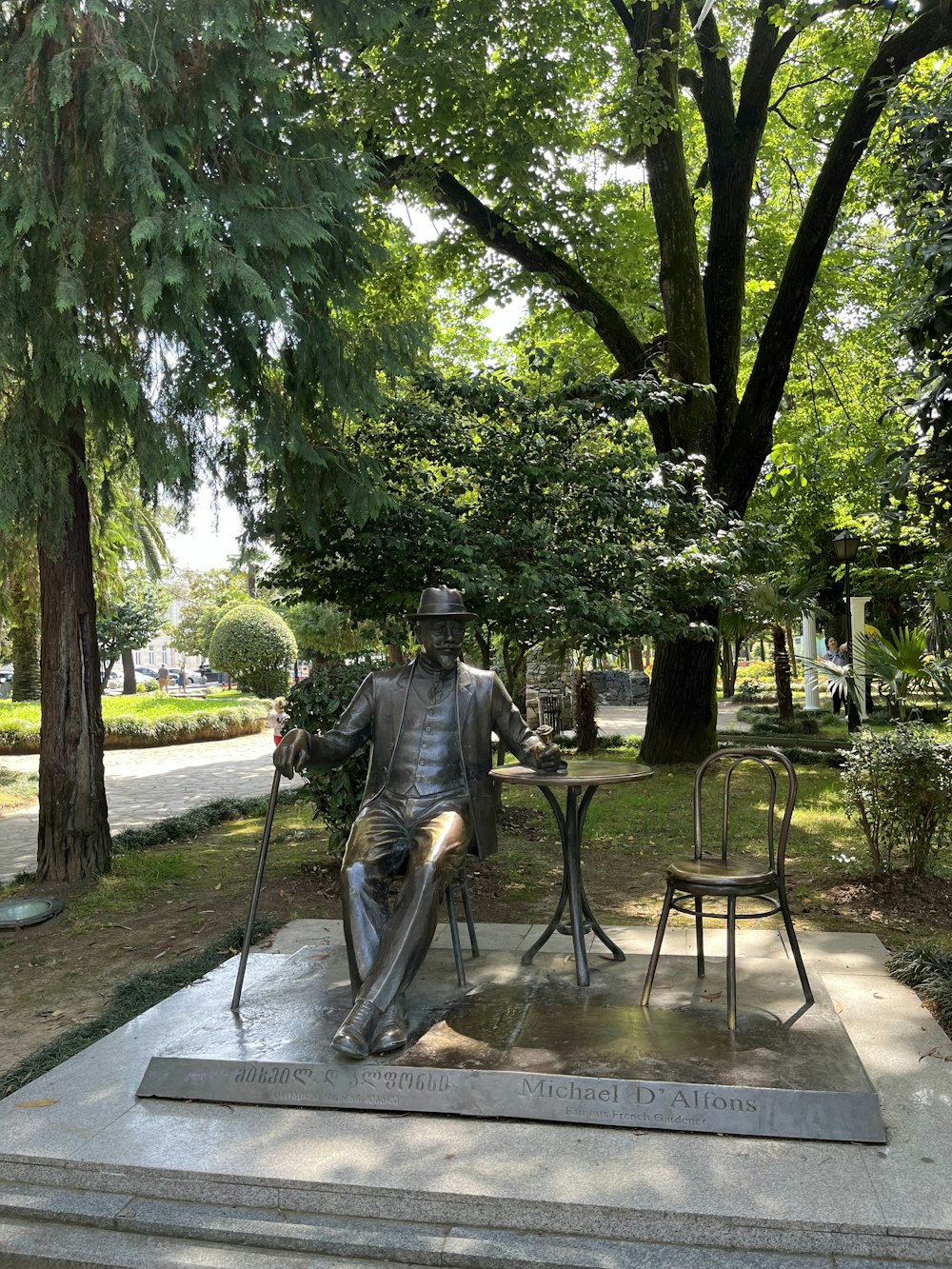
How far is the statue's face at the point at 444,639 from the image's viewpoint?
5164mm

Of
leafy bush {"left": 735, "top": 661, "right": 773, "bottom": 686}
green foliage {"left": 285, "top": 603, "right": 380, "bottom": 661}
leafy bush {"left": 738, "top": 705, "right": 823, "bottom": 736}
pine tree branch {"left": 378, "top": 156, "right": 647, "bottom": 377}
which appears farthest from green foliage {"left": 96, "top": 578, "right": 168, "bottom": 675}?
leafy bush {"left": 735, "top": 661, "right": 773, "bottom": 686}

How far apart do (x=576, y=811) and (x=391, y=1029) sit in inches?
61.7

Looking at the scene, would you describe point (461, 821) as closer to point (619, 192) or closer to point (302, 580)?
point (302, 580)

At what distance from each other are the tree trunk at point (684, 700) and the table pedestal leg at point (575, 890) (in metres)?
8.62

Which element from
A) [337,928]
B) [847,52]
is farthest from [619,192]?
[337,928]

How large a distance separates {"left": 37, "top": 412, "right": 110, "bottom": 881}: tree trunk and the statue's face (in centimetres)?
393

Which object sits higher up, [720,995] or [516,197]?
[516,197]

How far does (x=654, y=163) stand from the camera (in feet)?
43.4

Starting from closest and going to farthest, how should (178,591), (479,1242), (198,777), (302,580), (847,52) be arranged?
(479,1242), (302,580), (847,52), (198,777), (178,591)

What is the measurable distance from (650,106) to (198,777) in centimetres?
1182

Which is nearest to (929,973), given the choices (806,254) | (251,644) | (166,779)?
(806,254)

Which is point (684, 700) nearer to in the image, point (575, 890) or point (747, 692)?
point (575, 890)

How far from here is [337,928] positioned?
21.7 ft

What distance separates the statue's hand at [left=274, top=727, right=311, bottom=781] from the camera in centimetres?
466
